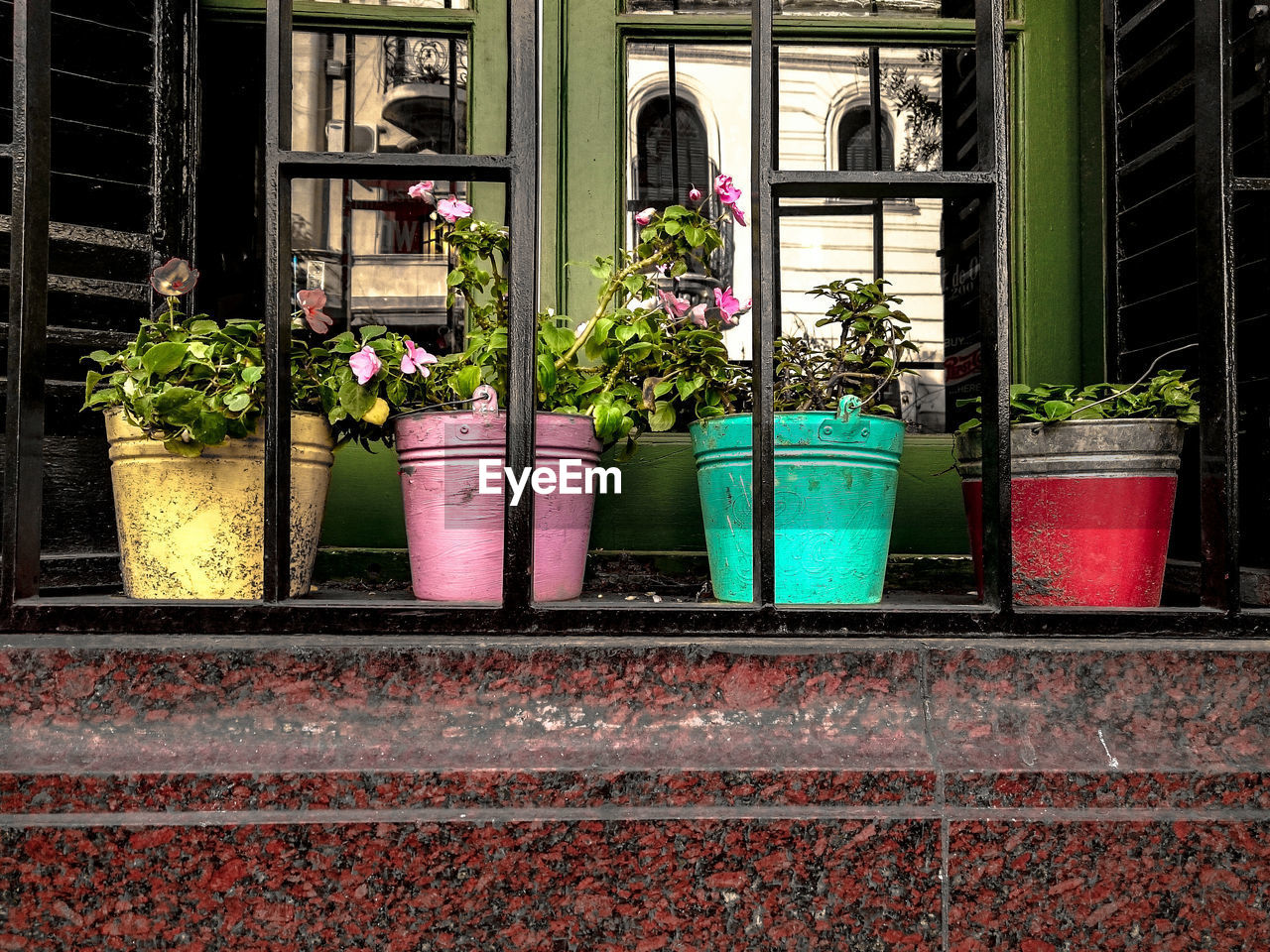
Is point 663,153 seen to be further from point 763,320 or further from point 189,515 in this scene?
point 189,515

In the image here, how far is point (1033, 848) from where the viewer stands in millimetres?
1488

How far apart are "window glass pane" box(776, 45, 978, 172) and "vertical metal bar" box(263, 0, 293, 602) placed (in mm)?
1526

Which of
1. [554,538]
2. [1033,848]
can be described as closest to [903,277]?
[554,538]

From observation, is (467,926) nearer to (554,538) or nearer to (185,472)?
(554,538)

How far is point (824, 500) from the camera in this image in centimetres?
176

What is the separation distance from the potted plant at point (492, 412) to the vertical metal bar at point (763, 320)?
1.06 feet

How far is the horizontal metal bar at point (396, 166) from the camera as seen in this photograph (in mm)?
1552

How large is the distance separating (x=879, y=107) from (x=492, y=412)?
1.68 m

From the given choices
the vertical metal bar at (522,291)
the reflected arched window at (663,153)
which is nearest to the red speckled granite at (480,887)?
the vertical metal bar at (522,291)

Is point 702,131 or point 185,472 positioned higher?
point 702,131

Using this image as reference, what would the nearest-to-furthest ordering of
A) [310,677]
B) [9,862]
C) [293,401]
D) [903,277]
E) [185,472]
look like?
1. [9,862]
2. [310,677]
3. [185,472]
4. [293,401]
5. [903,277]

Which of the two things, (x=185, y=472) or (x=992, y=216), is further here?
(x=185, y=472)

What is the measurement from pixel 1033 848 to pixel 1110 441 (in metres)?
0.86

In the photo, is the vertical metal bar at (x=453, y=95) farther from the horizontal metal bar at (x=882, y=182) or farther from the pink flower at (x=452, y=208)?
the horizontal metal bar at (x=882, y=182)
